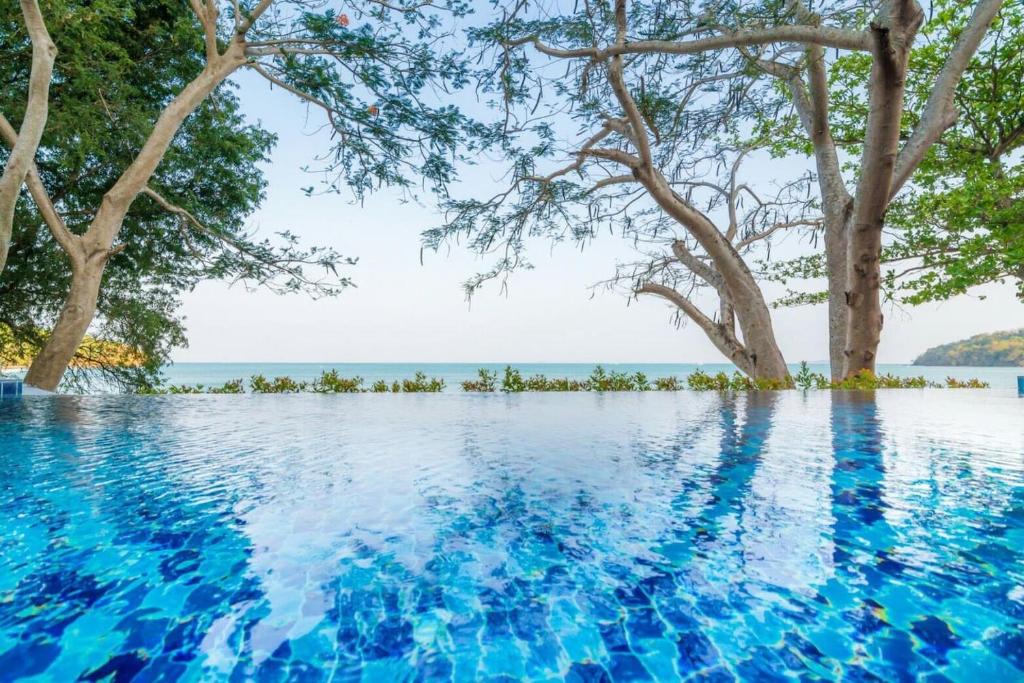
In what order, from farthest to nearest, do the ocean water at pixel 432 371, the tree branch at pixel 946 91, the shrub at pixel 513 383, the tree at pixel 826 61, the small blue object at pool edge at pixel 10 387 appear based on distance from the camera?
the ocean water at pixel 432 371, the shrub at pixel 513 383, the small blue object at pool edge at pixel 10 387, the tree branch at pixel 946 91, the tree at pixel 826 61

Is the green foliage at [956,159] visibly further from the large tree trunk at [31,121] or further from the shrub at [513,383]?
the large tree trunk at [31,121]

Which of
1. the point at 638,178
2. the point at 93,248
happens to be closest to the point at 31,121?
the point at 93,248

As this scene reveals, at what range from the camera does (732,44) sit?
736 cm

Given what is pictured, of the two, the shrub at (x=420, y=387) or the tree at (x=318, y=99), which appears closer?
the tree at (x=318, y=99)

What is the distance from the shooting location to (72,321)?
29.3ft

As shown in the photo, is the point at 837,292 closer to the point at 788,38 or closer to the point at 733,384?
the point at 733,384

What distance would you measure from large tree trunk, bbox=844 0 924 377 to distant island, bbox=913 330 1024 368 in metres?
45.6

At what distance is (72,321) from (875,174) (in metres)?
13.5

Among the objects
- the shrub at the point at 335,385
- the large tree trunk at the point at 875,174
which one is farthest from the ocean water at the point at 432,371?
the large tree trunk at the point at 875,174

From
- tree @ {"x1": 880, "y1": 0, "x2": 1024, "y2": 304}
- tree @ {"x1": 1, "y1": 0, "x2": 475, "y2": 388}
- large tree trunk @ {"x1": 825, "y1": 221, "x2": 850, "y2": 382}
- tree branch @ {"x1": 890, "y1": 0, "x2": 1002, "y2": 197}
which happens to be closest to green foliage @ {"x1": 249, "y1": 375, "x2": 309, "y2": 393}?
tree @ {"x1": 1, "y1": 0, "x2": 475, "y2": 388}

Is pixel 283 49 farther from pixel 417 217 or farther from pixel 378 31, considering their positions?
pixel 417 217

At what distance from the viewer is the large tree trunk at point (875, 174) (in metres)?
7.40

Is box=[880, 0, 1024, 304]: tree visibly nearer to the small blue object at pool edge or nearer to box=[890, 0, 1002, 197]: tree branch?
box=[890, 0, 1002, 197]: tree branch

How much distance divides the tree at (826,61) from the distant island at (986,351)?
45.1 meters
